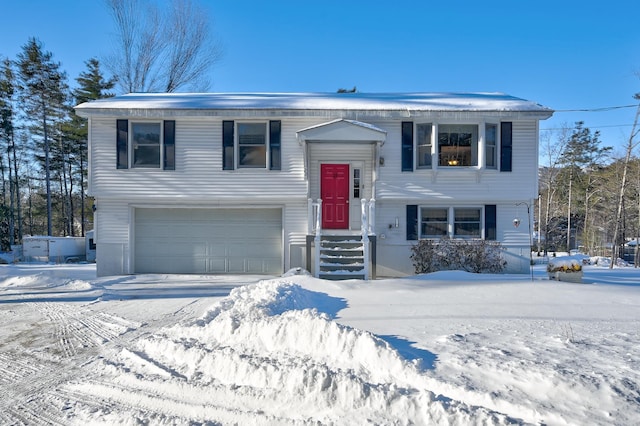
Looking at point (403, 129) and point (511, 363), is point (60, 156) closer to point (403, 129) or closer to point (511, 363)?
point (403, 129)

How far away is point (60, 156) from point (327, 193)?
2566cm

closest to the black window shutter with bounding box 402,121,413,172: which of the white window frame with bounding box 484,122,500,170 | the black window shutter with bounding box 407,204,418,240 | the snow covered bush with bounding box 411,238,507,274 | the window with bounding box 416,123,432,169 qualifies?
the window with bounding box 416,123,432,169

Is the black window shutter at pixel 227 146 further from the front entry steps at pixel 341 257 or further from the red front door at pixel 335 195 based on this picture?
the front entry steps at pixel 341 257

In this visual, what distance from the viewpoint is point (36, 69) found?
25.7 m

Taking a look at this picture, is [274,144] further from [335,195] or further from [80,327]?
[80,327]

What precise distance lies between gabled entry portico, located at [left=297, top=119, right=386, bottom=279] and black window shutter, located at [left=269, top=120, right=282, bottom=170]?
0.94m

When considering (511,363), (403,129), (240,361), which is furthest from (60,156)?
(511,363)

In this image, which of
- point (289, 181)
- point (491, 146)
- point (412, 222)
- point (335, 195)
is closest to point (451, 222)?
point (412, 222)

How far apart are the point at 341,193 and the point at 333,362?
27.9ft

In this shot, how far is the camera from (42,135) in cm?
2700

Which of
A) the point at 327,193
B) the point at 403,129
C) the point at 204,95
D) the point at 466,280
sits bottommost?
the point at 466,280

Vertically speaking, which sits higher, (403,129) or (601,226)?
(403,129)

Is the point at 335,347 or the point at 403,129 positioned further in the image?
the point at 403,129

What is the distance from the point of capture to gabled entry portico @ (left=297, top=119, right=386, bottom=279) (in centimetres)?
1072
